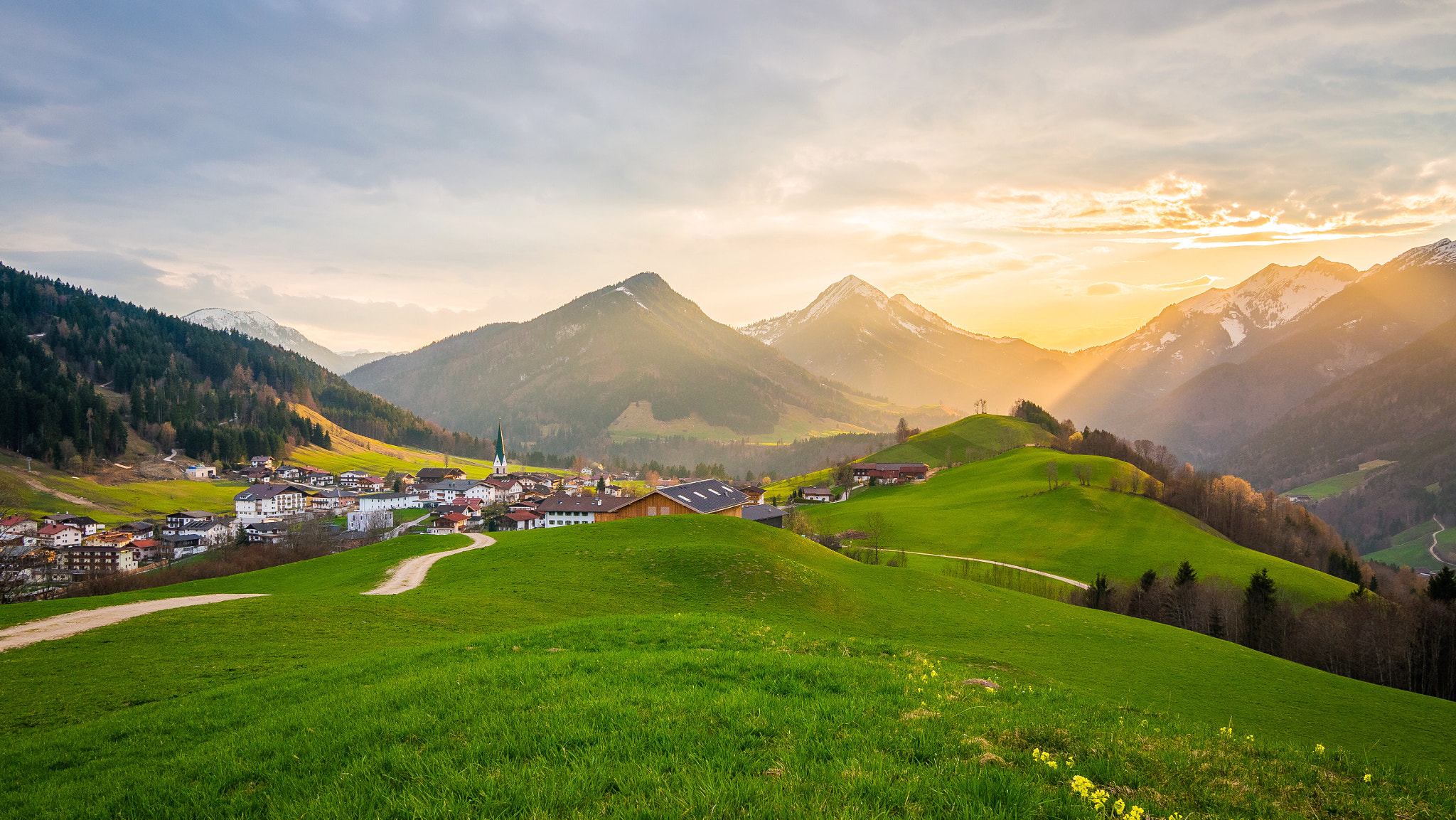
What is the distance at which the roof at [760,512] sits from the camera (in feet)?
308

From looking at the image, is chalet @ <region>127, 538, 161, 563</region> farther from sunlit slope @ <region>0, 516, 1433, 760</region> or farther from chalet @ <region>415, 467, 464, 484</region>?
sunlit slope @ <region>0, 516, 1433, 760</region>

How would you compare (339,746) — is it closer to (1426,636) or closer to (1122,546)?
(1426,636)

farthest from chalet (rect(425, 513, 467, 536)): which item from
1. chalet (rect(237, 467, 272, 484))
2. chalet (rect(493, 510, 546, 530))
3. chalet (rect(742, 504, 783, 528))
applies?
chalet (rect(237, 467, 272, 484))

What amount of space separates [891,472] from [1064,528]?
67.7m

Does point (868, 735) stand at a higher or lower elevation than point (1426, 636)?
higher

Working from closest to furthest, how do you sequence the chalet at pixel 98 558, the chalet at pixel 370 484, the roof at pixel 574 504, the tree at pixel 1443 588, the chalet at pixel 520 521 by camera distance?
the tree at pixel 1443 588 → the chalet at pixel 98 558 → the roof at pixel 574 504 → the chalet at pixel 520 521 → the chalet at pixel 370 484

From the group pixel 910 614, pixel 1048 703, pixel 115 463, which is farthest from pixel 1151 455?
pixel 115 463

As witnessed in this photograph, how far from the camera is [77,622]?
2505 cm

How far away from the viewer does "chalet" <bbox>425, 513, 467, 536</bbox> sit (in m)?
124

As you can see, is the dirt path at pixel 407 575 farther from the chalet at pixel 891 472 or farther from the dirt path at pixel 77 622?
the chalet at pixel 891 472

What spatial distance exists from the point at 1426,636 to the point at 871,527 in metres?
59.5

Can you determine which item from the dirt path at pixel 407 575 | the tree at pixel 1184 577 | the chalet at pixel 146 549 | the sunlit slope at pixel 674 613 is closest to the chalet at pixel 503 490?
the chalet at pixel 146 549

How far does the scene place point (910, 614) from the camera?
3831 cm

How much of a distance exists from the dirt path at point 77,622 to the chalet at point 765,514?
69.7m
